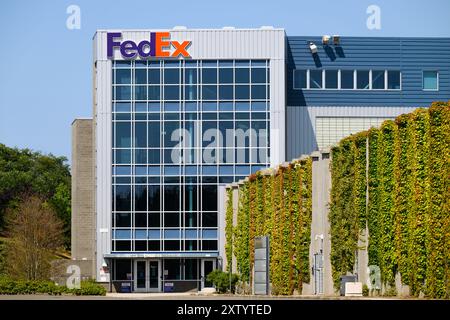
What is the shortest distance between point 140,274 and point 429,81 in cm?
2694

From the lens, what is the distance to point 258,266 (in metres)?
55.2

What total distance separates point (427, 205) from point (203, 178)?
46.8m

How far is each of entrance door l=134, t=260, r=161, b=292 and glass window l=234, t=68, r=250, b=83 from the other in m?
14.7

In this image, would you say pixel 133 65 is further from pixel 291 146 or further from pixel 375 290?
pixel 375 290

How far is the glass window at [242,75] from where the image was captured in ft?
291

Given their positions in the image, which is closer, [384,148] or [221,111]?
[384,148]

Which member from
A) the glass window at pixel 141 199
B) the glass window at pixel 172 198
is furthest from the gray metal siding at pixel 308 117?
the glass window at pixel 141 199

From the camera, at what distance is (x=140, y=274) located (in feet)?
294

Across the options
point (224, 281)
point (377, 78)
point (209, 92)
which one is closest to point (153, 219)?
point (209, 92)

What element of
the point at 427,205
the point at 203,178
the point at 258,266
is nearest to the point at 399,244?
the point at 427,205

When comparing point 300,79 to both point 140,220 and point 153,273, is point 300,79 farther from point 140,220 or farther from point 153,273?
point 153,273

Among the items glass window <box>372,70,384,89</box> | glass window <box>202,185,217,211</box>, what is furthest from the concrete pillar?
glass window <box>372,70,384,89</box>

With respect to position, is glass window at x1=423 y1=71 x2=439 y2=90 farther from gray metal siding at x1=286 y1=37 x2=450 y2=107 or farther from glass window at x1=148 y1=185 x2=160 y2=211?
glass window at x1=148 y1=185 x2=160 y2=211

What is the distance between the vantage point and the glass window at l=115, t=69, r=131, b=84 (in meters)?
89.0
